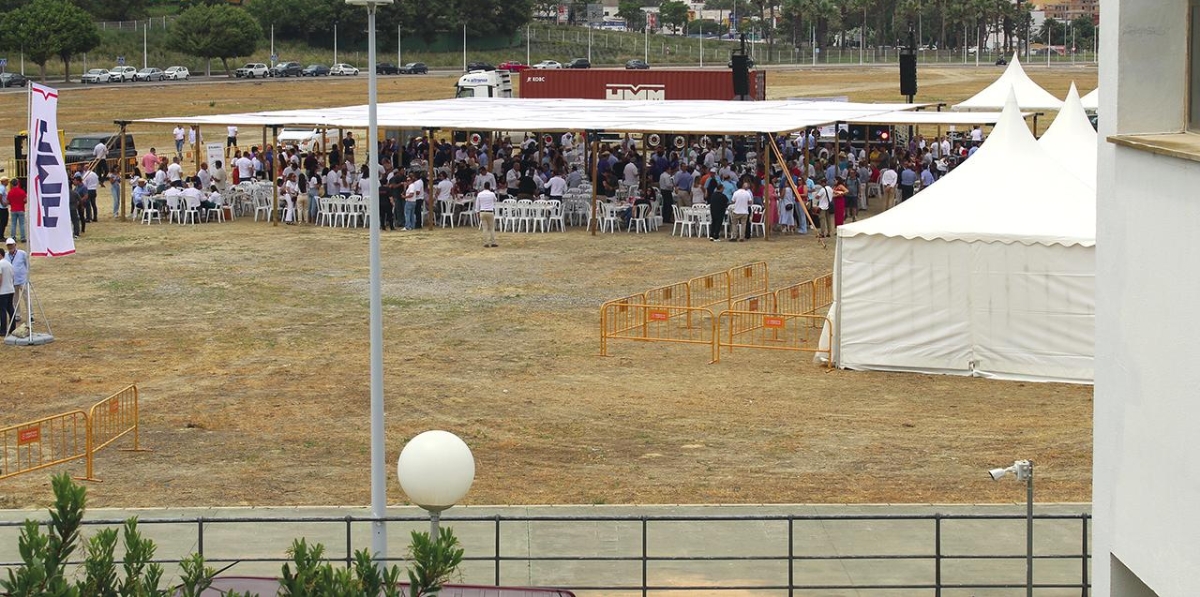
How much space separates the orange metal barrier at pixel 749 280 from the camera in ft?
87.7

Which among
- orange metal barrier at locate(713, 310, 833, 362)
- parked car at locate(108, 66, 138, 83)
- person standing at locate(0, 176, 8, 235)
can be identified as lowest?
orange metal barrier at locate(713, 310, 833, 362)

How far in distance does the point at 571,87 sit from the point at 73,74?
55331mm

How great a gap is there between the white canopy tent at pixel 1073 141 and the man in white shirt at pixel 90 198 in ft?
66.7

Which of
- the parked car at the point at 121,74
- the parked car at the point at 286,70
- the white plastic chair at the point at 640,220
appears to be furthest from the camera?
the parked car at the point at 286,70

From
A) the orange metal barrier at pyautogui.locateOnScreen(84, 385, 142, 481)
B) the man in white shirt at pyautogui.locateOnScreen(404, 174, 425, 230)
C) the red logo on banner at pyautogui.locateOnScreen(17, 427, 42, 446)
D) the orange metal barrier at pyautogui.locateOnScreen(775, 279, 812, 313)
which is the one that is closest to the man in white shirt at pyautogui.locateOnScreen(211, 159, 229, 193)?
the man in white shirt at pyautogui.locateOnScreen(404, 174, 425, 230)

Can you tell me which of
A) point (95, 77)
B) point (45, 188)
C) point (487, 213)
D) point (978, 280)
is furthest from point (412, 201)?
point (95, 77)

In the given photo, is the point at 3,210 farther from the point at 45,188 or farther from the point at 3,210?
the point at 45,188

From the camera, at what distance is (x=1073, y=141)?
91.9 feet

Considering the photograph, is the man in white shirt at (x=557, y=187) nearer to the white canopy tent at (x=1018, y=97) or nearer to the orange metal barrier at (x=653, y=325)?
the orange metal barrier at (x=653, y=325)

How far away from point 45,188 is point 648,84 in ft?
109

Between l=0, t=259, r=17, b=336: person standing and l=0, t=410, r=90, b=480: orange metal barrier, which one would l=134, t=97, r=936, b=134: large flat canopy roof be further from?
l=0, t=410, r=90, b=480: orange metal barrier

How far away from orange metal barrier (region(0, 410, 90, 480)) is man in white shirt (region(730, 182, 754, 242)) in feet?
54.9

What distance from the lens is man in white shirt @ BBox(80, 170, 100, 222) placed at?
118 ft

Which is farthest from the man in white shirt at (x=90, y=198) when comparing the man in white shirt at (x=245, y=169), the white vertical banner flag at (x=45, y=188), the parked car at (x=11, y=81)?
the parked car at (x=11, y=81)
